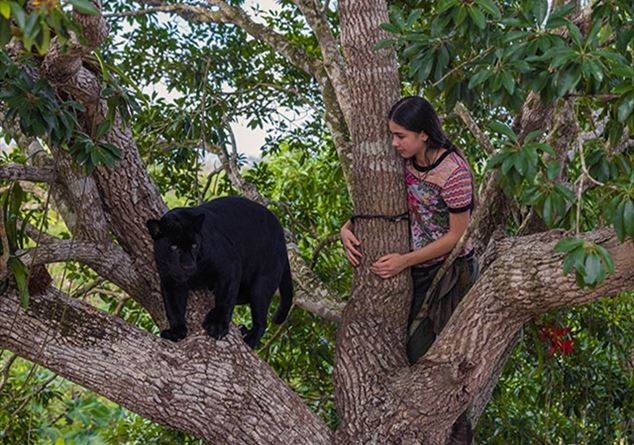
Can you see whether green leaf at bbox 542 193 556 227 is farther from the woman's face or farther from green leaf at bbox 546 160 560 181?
the woman's face

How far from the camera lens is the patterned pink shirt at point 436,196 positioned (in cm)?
305

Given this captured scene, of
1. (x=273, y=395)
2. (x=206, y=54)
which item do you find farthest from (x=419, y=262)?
(x=206, y=54)

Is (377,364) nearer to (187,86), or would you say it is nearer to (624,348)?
(624,348)

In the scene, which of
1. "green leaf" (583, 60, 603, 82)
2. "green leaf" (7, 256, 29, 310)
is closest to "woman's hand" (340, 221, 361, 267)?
"green leaf" (7, 256, 29, 310)

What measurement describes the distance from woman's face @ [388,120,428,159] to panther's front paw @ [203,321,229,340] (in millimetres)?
847

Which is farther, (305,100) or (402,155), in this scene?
(305,100)

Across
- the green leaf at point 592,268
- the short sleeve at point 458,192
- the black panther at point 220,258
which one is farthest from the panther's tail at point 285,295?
the green leaf at point 592,268

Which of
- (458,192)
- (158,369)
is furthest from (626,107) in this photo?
(158,369)

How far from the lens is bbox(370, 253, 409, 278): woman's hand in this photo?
325 cm

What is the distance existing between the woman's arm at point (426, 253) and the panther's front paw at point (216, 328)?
1.87ft

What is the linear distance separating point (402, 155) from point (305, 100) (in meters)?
1.49

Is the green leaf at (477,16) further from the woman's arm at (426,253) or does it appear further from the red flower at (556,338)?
the red flower at (556,338)

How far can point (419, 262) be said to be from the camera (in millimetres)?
3250

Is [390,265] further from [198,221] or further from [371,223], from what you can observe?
[198,221]
